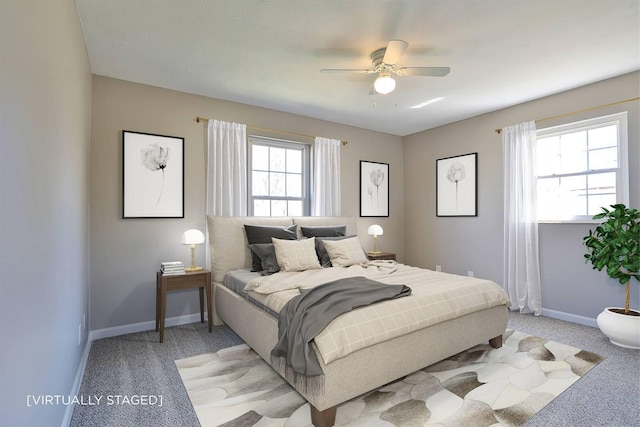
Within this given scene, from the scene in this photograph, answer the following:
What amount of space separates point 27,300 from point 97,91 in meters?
2.86

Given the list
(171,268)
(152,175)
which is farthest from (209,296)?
(152,175)

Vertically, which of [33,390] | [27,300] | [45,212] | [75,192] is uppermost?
[75,192]

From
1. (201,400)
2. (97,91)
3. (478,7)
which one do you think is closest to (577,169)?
(478,7)

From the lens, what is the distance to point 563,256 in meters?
3.87

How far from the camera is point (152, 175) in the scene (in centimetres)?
360

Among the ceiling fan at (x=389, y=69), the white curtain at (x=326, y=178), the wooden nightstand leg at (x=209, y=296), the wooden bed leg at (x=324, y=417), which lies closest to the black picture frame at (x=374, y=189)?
the white curtain at (x=326, y=178)

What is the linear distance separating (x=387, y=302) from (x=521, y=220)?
2.88 metres

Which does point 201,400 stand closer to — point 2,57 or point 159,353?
point 159,353

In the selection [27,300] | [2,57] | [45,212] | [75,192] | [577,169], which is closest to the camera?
[2,57]

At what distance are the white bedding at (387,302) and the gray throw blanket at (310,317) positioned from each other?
2.4 inches

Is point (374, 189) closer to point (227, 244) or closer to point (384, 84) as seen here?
point (227, 244)

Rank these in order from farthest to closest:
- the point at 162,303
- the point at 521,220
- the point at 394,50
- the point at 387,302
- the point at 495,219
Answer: the point at 495,219, the point at 521,220, the point at 162,303, the point at 394,50, the point at 387,302

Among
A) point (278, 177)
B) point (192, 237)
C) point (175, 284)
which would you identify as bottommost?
point (175, 284)

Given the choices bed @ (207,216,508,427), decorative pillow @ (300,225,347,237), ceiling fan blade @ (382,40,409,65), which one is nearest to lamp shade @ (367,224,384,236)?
decorative pillow @ (300,225,347,237)
